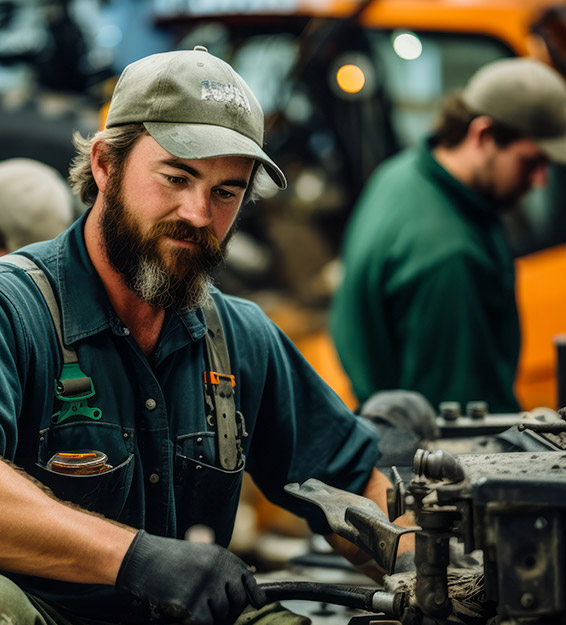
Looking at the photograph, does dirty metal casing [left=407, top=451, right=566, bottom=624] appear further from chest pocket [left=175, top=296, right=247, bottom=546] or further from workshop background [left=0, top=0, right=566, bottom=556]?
workshop background [left=0, top=0, right=566, bottom=556]

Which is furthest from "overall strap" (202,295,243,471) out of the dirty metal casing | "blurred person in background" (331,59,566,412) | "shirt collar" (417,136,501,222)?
"shirt collar" (417,136,501,222)

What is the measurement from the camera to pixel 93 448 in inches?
76.2

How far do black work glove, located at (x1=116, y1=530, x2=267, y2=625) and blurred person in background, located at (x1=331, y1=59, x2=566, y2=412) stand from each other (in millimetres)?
2104

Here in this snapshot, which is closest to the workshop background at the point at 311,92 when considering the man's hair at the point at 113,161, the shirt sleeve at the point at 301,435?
the shirt sleeve at the point at 301,435

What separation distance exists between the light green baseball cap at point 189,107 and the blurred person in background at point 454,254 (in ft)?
5.68

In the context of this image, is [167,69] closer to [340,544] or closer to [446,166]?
[340,544]

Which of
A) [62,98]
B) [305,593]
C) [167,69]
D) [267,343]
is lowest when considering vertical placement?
[305,593]

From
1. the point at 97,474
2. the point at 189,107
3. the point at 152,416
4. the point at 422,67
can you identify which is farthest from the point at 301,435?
the point at 422,67

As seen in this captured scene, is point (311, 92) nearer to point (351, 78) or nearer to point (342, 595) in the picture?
point (351, 78)

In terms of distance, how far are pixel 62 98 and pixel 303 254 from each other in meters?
1.88

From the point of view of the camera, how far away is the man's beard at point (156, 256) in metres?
1.99

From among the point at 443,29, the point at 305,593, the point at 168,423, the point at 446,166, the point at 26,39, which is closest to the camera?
Answer: the point at 305,593

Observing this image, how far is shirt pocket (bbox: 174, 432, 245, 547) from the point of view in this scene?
2070 mm

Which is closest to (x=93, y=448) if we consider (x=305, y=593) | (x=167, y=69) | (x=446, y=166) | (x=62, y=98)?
(x=305, y=593)
